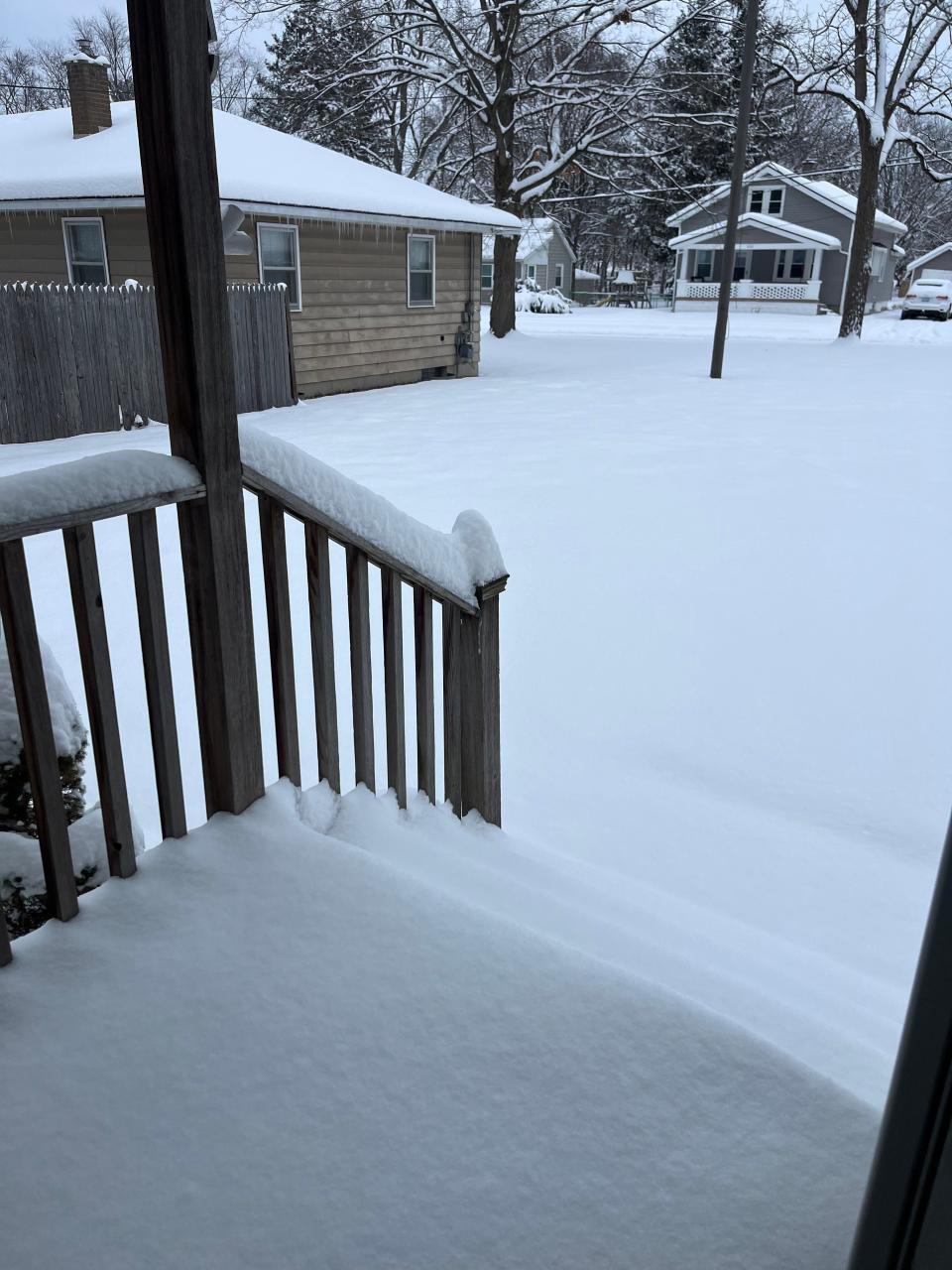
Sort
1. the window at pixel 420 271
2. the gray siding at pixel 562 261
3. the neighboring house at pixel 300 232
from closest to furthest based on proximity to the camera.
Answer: the neighboring house at pixel 300 232
the window at pixel 420 271
the gray siding at pixel 562 261

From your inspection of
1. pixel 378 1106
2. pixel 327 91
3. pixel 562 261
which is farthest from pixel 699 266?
pixel 378 1106

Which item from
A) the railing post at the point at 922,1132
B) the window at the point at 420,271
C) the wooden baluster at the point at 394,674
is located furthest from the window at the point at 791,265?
the railing post at the point at 922,1132

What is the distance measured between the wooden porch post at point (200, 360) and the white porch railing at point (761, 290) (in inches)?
1457

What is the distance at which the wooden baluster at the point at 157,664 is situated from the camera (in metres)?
1.94

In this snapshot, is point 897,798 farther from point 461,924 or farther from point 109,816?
point 109,816

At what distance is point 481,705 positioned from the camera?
2.98 metres

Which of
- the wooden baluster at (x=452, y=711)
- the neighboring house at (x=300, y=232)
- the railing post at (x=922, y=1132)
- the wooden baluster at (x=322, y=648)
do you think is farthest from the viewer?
the neighboring house at (x=300, y=232)

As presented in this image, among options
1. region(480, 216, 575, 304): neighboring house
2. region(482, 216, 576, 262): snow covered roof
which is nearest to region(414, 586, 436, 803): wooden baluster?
region(482, 216, 576, 262): snow covered roof

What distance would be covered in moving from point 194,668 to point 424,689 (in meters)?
0.82

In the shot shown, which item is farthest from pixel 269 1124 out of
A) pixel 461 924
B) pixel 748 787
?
pixel 748 787

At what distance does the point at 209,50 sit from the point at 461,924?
1891mm

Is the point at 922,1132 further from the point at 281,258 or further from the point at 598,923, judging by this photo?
the point at 281,258

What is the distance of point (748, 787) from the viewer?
3.78 meters

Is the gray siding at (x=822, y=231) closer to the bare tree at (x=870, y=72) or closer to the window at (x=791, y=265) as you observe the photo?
the window at (x=791, y=265)
